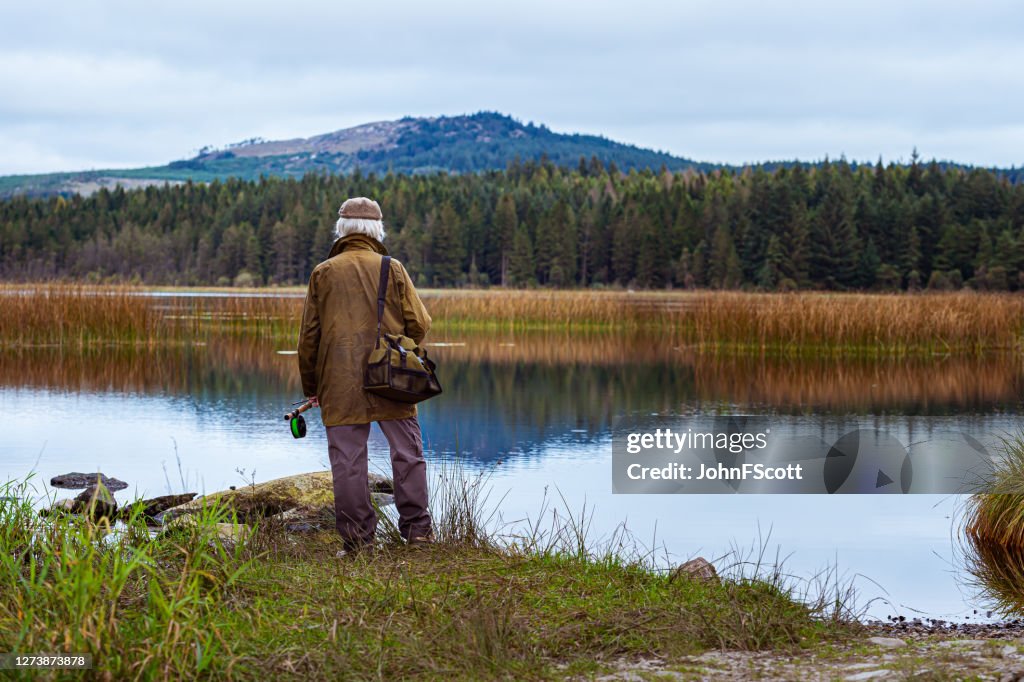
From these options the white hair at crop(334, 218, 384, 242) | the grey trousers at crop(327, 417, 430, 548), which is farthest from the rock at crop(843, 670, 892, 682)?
the white hair at crop(334, 218, 384, 242)

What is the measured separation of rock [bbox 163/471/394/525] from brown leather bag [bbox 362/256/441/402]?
5.57ft

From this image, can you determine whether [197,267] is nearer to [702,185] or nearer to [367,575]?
[702,185]

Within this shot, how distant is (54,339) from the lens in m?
20.1

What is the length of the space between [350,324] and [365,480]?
74 centimetres

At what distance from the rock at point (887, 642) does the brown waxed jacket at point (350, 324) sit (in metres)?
2.29

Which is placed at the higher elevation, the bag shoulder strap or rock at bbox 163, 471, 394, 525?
the bag shoulder strap

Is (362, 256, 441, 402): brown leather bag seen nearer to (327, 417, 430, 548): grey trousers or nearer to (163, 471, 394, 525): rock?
(327, 417, 430, 548): grey trousers

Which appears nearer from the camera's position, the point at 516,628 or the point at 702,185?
the point at 516,628

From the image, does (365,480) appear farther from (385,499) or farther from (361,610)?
(385,499)

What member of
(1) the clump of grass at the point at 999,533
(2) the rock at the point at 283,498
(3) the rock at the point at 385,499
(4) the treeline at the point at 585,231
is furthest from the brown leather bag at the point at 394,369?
(4) the treeline at the point at 585,231

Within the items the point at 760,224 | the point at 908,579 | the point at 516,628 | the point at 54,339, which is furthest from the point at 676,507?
the point at 760,224

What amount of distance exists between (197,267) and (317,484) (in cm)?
10546

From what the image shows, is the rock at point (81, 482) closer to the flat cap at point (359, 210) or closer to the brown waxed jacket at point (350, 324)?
the brown waxed jacket at point (350, 324)

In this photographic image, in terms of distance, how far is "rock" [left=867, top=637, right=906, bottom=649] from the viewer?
14.5 ft
